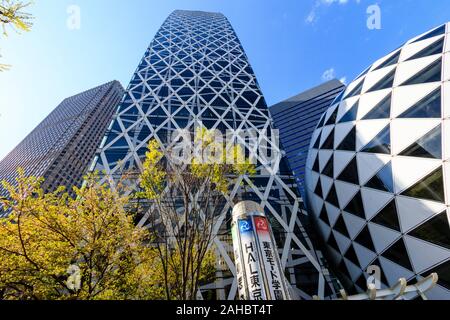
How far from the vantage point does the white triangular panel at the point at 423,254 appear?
375 inches

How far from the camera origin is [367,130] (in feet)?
43.2

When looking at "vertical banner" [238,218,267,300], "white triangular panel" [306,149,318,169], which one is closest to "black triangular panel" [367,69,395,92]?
"white triangular panel" [306,149,318,169]

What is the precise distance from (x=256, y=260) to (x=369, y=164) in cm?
991

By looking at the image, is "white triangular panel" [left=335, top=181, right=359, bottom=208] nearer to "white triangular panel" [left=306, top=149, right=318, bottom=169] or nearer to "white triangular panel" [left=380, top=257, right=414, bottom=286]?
"white triangular panel" [left=380, top=257, right=414, bottom=286]

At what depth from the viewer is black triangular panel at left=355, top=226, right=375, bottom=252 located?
39.7 ft

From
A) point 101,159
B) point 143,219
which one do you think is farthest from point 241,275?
point 101,159

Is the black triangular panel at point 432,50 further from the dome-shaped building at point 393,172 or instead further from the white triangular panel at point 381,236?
the white triangular panel at point 381,236

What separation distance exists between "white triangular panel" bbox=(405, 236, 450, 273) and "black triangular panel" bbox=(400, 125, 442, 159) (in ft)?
12.9

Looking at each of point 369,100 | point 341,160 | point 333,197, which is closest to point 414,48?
point 369,100

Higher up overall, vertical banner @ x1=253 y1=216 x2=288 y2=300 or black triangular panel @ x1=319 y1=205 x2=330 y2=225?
black triangular panel @ x1=319 y1=205 x2=330 y2=225

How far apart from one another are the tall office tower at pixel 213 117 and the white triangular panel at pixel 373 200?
8108 millimetres

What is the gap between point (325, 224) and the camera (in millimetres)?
15641

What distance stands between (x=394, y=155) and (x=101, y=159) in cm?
2415

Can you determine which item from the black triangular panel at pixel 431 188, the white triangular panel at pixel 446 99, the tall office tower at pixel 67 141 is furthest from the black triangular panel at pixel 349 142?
the tall office tower at pixel 67 141
